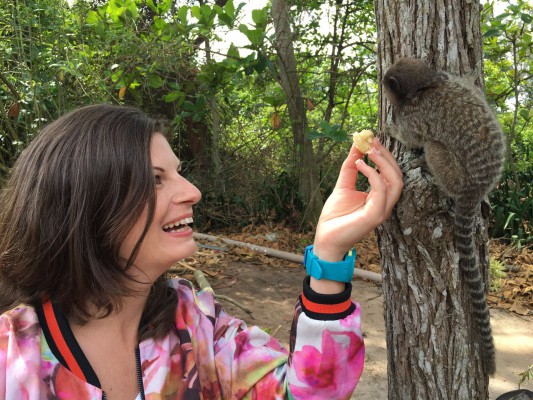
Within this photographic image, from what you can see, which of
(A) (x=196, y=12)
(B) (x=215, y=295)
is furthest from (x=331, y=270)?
(A) (x=196, y=12)

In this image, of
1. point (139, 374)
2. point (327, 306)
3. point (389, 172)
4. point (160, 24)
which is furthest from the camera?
point (160, 24)

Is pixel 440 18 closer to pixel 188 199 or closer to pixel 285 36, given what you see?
pixel 188 199

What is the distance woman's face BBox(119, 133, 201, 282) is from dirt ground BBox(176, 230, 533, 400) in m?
2.35

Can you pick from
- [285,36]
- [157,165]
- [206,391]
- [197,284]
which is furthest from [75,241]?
[285,36]

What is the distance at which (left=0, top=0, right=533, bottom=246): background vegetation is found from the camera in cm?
439

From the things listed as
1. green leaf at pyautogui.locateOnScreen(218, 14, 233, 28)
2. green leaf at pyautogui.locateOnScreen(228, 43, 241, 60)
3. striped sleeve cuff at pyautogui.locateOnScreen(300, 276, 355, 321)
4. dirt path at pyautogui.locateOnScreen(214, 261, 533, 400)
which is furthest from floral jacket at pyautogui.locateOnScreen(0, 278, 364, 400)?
green leaf at pyautogui.locateOnScreen(228, 43, 241, 60)

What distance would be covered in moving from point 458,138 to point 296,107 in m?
4.52

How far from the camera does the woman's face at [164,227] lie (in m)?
1.42

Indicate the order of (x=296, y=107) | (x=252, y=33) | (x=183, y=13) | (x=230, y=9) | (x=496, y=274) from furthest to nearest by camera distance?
(x=296, y=107), (x=496, y=274), (x=183, y=13), (x=252, y=33), (x=230, y=9)

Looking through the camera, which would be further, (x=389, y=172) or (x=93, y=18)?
(x=93, y=18)

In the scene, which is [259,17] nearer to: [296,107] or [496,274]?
[296,107]

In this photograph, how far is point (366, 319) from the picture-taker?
4.42 metres

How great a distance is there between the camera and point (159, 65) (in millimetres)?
5238

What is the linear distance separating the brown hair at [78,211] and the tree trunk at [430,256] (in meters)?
0.90
